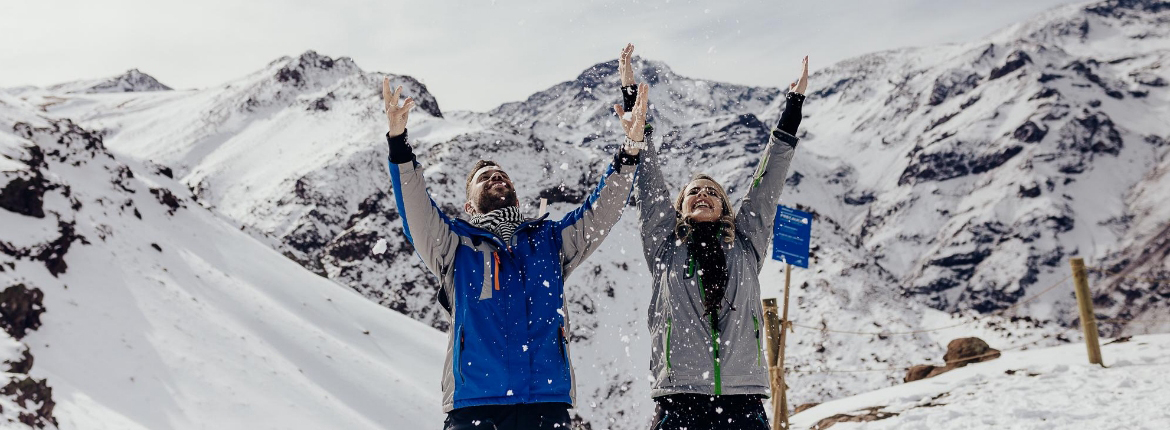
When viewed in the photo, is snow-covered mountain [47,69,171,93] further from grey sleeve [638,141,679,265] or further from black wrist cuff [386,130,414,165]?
grey sleeve [638,141,679,265]

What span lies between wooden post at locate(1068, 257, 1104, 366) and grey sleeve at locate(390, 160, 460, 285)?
9.78 metres

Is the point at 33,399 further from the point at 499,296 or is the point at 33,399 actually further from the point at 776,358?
the point at 776,358

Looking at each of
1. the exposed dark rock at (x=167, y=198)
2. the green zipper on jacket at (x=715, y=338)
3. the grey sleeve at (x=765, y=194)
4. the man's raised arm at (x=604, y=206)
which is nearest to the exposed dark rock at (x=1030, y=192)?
the exposed dark rock at (x=167, y=198)

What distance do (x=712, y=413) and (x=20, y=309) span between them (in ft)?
42.1

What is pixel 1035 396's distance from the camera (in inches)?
351

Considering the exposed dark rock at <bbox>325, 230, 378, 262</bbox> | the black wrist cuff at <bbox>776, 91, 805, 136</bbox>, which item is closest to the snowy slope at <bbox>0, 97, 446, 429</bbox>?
the black wrist cuff at <bbox>776, 91, 805, 136</bbox>

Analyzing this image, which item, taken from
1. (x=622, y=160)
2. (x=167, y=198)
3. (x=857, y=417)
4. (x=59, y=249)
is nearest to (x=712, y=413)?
(x=622, y=160)

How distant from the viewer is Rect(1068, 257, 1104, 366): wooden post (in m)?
9.96

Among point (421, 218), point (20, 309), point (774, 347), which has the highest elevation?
point (20, 309)

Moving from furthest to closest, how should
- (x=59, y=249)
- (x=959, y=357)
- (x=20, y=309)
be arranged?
(x=59, y=249) → (x=959, y=357) → (x=20, y=309)

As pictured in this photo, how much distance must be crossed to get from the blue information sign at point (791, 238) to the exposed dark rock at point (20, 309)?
37.6ft

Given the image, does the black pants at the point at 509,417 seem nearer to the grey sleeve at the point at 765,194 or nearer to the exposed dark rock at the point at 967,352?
the grey sleeve at the point at 765,194

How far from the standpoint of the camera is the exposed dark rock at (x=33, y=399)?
302 inches

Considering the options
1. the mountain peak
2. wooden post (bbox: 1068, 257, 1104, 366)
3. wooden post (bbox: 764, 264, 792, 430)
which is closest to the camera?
wooden post (bbox: 764, 264, 792, 430)
